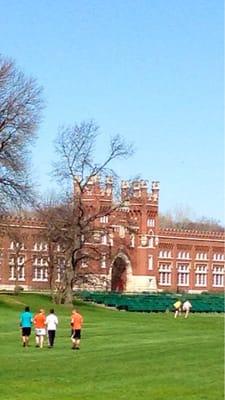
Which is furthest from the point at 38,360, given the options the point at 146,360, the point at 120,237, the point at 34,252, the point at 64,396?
the point at 120,237

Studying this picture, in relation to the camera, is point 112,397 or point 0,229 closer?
point 112,397

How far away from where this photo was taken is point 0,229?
66438mm

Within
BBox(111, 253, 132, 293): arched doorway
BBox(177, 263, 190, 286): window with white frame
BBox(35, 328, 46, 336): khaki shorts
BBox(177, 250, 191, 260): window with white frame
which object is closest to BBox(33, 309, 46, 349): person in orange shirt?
BBox(35, 328, 46, 336): khaki shorts

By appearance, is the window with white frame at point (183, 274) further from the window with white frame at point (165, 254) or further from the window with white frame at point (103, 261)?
the window with white frame at point (103, 261)

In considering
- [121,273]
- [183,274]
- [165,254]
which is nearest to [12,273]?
[121,273]

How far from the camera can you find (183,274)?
374 feet

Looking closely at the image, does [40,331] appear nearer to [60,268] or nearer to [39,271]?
[60,268]

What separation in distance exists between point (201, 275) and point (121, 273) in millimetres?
14638

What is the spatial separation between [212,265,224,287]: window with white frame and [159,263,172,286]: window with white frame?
8057 mm

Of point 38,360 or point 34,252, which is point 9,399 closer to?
point 38,360

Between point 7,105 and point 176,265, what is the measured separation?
5042cm

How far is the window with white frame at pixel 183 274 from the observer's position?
113 m

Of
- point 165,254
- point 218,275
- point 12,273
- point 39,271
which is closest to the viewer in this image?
point 12,273

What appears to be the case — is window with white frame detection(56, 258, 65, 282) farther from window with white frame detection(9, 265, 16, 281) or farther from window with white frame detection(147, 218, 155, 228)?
window with white frame detection(147, 218, 155, 228)
